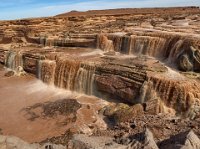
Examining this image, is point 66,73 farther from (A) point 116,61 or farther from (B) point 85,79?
(A) point 116,61

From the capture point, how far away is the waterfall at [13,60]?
74.3 feet

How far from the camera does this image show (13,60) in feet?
76.1

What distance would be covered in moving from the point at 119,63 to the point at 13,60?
9420mm

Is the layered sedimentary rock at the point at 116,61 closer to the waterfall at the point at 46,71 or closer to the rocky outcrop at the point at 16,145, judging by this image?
the waterfall at the point at 46,71

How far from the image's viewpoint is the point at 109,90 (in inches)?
634

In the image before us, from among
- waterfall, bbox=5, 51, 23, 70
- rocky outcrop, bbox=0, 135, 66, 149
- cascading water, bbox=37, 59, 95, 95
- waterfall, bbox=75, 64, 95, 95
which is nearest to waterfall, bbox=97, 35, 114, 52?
cascading water, bbox=37, 59, 95, 95

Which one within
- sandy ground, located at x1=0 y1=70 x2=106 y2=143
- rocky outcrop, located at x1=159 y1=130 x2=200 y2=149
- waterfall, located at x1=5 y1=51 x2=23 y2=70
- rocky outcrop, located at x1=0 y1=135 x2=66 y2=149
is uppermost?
rocky outcrop, located at x1=159 y1=130 x2=200 y2=149

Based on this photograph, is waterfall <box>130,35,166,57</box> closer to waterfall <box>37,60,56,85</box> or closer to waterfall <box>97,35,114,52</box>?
waterfall <box>97,35,114,52</box>

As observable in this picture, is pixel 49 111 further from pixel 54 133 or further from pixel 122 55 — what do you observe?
pixel 122 55

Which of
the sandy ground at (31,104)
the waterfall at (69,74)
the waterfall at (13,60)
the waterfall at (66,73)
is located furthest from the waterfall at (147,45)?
the waterfall at (13,60)

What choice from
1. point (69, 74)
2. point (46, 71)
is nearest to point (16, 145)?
point (69, 74)

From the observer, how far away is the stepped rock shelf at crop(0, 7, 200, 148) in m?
14.1

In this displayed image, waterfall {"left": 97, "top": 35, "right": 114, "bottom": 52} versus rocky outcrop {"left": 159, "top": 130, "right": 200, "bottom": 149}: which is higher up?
rocky outcrop {"left": 159, "top": 130, "right": 200, "bottom": 149}

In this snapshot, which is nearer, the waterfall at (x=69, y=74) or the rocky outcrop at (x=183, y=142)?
the rocky outcrop at (x=183, y=142)
